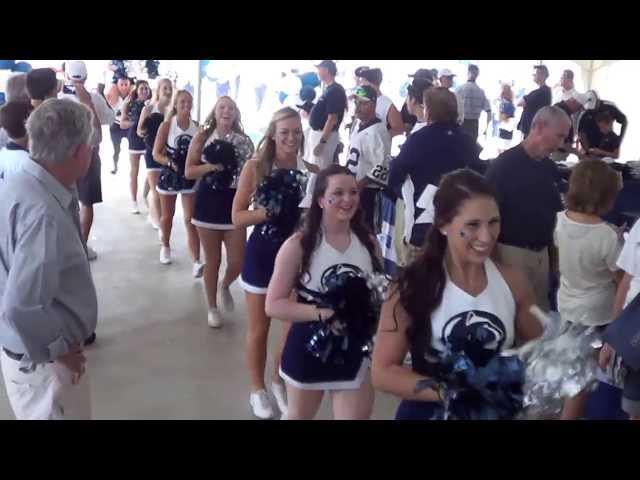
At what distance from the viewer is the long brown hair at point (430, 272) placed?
1.79 m

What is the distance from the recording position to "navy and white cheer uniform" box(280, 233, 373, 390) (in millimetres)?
2348

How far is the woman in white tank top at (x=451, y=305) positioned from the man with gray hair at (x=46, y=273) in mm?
933

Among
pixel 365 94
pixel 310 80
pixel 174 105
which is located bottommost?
pixel 174 105

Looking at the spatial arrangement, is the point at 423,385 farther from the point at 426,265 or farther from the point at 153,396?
the point at 153,396

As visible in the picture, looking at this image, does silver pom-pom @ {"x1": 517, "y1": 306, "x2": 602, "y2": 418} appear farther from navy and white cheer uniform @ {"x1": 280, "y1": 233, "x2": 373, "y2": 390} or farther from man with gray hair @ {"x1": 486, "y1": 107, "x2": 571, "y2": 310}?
man with gray hair @ {"x1": 486, "y1": 107, "x2": 571, "y2": 310}

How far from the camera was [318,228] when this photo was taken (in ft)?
7.99

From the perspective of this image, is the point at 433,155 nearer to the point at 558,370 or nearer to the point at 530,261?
the point at 530,261

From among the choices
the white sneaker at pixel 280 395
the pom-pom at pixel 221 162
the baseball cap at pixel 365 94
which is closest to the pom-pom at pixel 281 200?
the white sneaker at pixel 280 395

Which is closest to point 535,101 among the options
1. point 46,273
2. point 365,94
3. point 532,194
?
point 365,94

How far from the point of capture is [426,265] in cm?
185

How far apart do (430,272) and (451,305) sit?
0.11 meters

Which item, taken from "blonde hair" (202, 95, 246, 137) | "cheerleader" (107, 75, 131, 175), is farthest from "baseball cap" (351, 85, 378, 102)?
"cheerleader" (107, 75, 131, 175)
